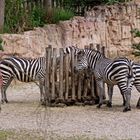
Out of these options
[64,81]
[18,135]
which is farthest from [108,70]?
[18,135]

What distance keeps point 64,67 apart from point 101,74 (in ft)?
3.21

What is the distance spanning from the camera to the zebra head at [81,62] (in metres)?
15.7

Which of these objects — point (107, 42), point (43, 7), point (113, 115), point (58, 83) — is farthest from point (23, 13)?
point (113, 115)

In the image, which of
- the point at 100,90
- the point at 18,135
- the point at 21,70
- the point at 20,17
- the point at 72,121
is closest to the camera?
the point at 18,135

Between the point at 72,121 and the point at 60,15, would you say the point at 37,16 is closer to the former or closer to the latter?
the point at 60,15

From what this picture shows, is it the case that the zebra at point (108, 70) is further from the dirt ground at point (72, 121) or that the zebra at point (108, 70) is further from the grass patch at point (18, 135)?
the grass patch at point (18, 135)

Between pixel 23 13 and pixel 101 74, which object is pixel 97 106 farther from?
pixel 23 13

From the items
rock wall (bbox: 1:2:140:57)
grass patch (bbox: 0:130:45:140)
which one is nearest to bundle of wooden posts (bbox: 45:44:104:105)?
grass patch (bbox: 0:130:45:140)

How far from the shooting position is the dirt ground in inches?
457

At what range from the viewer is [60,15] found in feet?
83.5

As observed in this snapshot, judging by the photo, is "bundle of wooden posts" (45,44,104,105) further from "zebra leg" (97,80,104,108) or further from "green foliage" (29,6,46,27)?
"green foliage" (29,6,46,27)

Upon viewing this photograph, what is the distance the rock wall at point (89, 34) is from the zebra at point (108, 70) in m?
6.05

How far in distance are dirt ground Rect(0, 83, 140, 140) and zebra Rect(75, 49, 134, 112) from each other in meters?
0.50

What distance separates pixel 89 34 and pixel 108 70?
33.5ft
